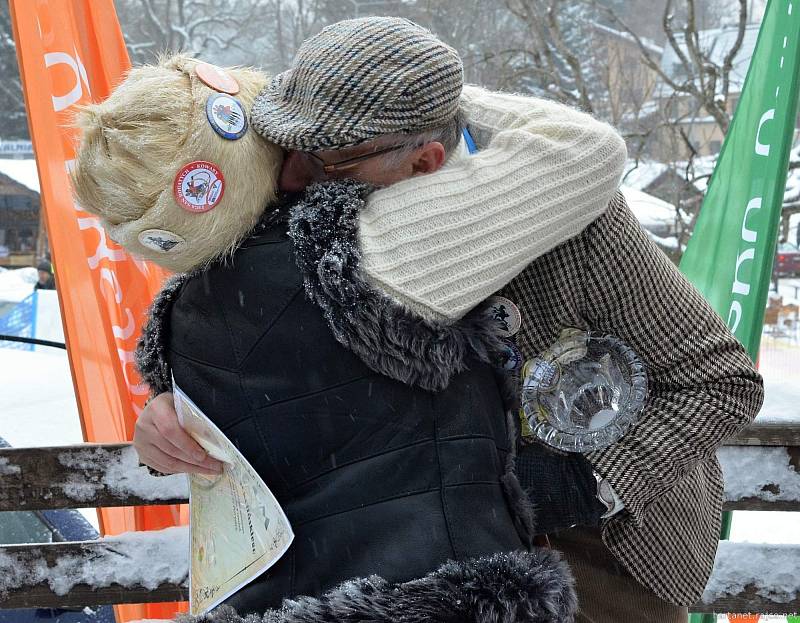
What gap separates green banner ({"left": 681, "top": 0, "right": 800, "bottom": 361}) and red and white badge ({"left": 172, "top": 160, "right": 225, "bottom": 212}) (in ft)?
7.58

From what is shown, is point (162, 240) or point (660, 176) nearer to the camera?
point (162, 240)

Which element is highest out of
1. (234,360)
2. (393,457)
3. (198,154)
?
(198,154)

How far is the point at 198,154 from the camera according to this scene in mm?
1364

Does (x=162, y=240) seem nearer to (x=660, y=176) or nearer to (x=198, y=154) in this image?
(x=198, y=154)

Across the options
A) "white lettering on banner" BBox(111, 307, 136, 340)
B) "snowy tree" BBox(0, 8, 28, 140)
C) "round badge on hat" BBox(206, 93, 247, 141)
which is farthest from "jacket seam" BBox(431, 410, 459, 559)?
"snowy tree" BBox(0, 8, 28, 140)

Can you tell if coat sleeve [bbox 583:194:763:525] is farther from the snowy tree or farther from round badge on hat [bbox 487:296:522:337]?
the snowy tree

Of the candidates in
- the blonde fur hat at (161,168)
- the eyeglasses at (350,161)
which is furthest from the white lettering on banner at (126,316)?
Answer: the eyeglasses at (350,161)

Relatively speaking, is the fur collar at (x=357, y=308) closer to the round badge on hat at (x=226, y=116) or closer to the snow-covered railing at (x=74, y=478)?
the round badge on hat at (x=226, y=116)

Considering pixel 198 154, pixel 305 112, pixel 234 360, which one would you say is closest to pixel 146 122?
pixel 198 154

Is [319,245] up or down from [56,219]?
up

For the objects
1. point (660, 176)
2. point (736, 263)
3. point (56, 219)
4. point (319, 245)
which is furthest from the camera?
point (660, 176)

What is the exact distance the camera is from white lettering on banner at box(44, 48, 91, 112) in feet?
9.59

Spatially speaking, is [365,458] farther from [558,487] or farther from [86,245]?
[86,245]

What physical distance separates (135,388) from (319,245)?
1.97 meters
